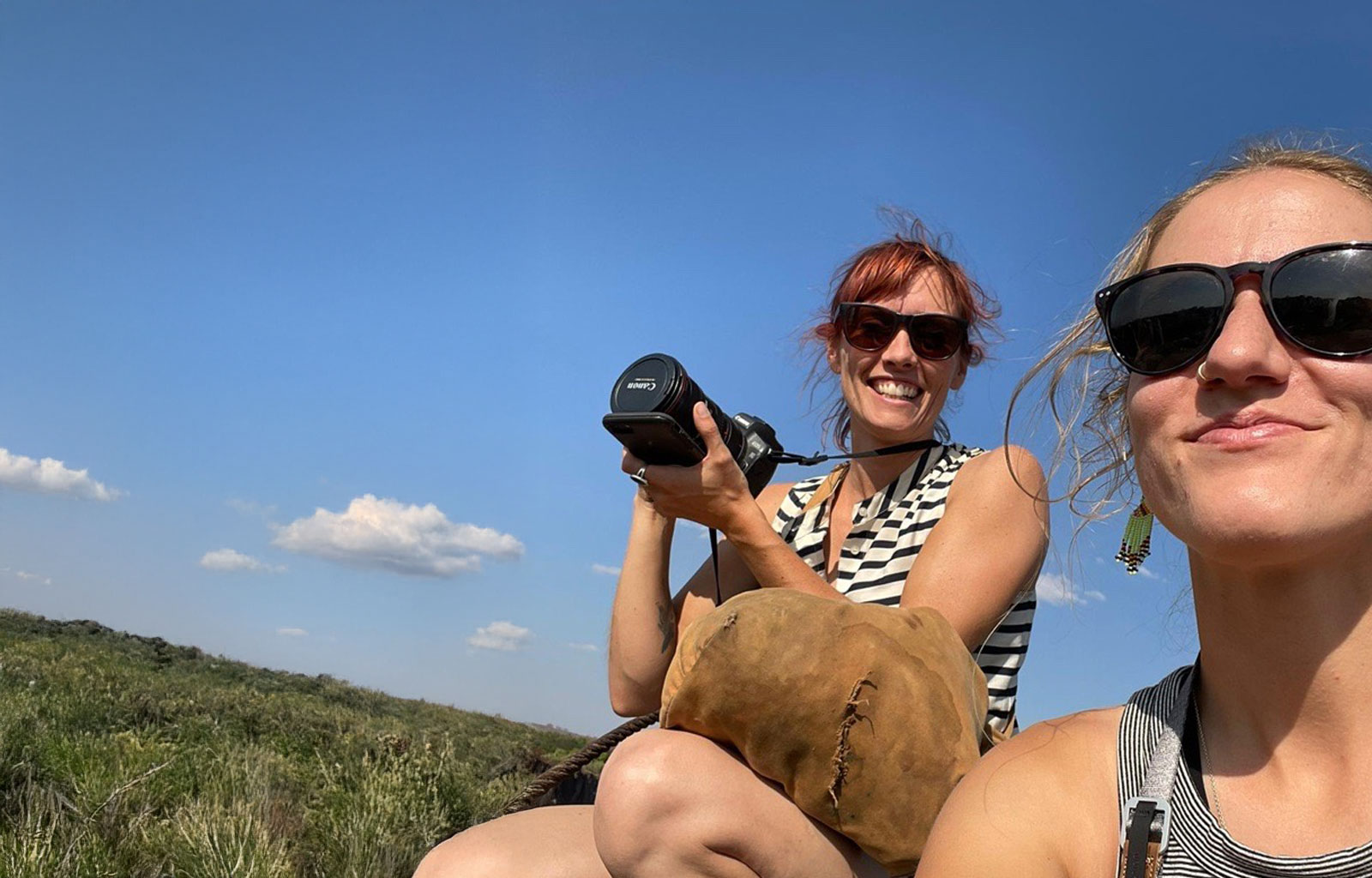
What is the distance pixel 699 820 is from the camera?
165 centimetres

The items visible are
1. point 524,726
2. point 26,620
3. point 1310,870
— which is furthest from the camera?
point 524,726

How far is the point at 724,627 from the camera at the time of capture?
1626mm

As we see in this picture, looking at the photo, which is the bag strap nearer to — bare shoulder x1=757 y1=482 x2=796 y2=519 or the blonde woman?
the blonde woman

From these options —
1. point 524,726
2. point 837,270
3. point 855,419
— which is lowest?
point 524,726

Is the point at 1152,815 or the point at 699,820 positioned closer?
the point at 1152,815

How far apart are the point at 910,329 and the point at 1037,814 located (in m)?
1.54

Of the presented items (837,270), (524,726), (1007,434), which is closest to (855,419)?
(837,270)

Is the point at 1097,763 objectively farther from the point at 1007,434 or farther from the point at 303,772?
the point at 303,772

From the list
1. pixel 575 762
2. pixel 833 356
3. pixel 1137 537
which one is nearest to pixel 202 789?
pixel 575 762

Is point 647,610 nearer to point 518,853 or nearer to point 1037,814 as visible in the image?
point 518,853

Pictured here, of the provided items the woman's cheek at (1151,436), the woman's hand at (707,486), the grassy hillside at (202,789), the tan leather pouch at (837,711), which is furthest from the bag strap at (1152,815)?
the grassy hillside at (202,789)

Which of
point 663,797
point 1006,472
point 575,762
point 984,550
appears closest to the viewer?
point 663,797

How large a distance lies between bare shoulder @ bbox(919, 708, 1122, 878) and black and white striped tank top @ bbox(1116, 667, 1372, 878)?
0.9 inches

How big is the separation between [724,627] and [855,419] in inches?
42.5
